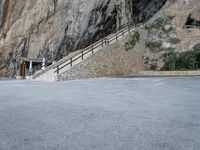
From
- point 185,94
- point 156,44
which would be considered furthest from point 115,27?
point 185,94

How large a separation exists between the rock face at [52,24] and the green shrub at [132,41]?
4.34 meters

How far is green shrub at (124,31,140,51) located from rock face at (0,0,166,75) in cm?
434

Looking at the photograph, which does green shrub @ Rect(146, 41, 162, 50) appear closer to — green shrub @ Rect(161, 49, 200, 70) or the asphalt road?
green shrub @ Rect(161, 49, 200, 70)

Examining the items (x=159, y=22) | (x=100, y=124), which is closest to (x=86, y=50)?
(x=159, y=22)

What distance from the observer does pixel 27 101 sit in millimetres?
9500

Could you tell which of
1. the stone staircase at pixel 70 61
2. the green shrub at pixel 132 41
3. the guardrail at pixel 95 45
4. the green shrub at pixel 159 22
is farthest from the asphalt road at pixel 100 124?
the green shrub at pixel 159 22

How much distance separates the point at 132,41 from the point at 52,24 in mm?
9284

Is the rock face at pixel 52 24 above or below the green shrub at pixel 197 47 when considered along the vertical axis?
above

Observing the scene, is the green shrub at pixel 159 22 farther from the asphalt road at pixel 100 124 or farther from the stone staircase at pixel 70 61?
the asphalt road at pixel 100 124

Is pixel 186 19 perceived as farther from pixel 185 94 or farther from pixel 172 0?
pixel 185 94

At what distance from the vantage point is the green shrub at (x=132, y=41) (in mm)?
26987

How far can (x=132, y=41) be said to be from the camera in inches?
1095

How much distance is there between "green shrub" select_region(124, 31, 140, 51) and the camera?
88.5 ft

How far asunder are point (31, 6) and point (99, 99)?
2551cm
